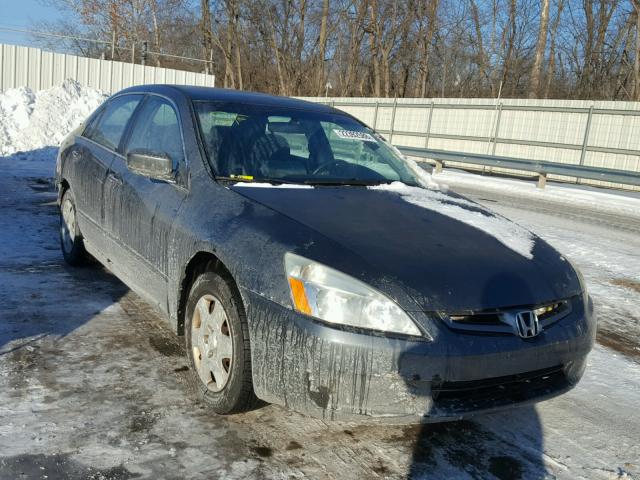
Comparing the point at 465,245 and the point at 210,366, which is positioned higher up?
the point at 465,245

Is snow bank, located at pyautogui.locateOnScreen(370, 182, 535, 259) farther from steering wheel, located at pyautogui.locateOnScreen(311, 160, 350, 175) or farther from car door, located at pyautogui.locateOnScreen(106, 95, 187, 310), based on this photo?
car door, located at pyautogui.locateOnScreen(106, 95, 187, 310)

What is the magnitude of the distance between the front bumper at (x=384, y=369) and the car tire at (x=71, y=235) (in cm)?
298

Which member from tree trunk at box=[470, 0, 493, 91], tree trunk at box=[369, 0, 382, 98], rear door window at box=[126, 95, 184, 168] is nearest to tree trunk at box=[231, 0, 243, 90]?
tree trunk at box=[369, 0, 382, 98]

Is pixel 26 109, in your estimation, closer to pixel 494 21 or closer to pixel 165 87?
pixel 165 87

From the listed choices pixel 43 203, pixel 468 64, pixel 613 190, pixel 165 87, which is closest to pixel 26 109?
pixel 43 203

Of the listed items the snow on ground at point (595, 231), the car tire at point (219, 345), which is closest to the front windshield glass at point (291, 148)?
the car tire at point (219, 345)

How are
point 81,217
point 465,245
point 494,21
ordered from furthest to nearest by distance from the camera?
point 494,21
point 81,217
point 465,245

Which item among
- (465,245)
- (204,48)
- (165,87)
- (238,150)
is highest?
(204,48)

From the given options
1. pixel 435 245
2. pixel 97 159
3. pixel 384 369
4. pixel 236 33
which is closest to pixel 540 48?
pixel 236 33

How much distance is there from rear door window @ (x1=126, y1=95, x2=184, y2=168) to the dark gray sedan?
0.07ft

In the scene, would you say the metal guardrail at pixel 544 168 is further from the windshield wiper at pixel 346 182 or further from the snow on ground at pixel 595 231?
the windshield wiper at pixel 346 182

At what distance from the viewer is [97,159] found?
458 centimetres

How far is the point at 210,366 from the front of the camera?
9.67ft

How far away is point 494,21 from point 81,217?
32549mm
